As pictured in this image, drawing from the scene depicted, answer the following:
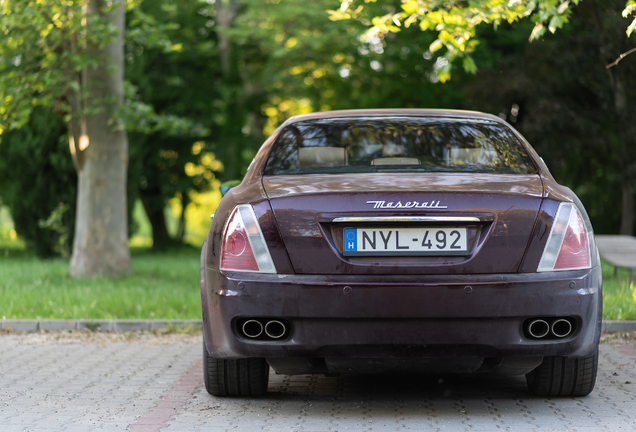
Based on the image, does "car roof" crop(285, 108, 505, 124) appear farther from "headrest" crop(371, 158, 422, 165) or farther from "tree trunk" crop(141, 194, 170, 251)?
"tree trunk" crop(141, 194, 170, 251)

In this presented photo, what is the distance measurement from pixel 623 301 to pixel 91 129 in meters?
8.21

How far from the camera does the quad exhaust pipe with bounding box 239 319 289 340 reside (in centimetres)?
369

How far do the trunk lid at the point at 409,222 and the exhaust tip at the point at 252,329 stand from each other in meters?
0.34

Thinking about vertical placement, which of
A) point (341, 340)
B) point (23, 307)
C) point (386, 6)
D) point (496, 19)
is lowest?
point (23, 307)

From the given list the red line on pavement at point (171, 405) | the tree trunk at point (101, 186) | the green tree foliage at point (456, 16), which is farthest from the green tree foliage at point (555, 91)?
the red line on pavement at point (171, 405)

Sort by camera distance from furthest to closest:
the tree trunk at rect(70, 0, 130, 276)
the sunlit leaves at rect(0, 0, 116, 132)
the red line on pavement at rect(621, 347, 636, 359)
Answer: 1. the tree trunk at rect(70, 0, 130, 276)
2. the sunlit leaves at rect(0, 0, 116, 132)
3. the red line on pavement at rect(621, 347, 636, 359)

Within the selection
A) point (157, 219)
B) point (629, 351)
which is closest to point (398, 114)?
point (629, 351)

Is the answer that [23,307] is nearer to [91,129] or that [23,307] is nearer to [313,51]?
[91,129]

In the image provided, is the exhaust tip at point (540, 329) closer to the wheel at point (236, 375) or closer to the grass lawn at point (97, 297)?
the wheel at point (236, 375)

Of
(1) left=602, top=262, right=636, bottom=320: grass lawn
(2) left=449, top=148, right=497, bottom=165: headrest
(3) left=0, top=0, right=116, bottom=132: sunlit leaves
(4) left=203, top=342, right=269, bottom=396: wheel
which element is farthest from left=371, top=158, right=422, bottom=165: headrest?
(3) left=0, top=0, right=116, bottom=132: sunlit leaves

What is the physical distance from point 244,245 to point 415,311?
2.87 ft

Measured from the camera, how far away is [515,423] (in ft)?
12.6

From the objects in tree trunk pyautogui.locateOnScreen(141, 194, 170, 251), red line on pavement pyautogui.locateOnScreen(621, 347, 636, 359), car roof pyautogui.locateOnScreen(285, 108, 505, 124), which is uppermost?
car roof pyautogui.locateOnScreen(285, 108, 505, 124)

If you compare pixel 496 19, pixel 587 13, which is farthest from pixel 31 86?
pixel 587 13
